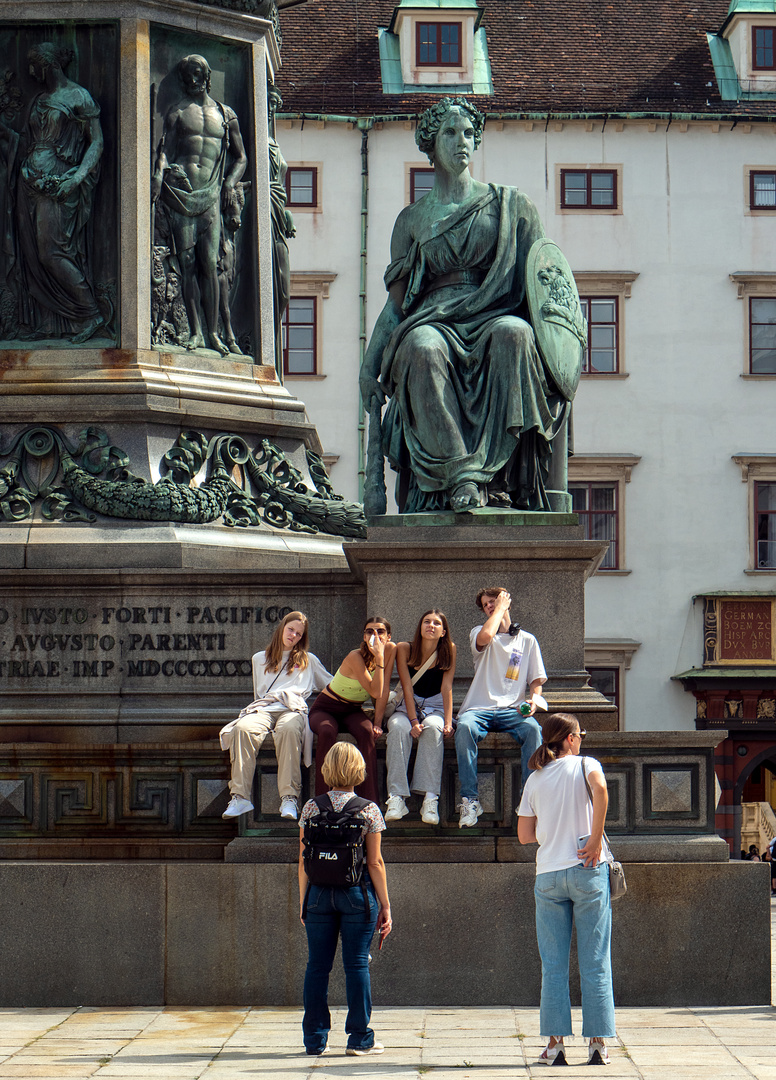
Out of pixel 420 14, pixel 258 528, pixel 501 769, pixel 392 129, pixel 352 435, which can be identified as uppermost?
pixel 420 14

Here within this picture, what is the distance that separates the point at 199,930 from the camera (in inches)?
438

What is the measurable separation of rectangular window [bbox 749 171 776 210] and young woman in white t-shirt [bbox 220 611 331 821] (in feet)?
99.0

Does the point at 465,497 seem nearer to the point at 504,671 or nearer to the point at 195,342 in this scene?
the point at 504,671

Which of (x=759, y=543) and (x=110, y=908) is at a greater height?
(x=759, y=543)

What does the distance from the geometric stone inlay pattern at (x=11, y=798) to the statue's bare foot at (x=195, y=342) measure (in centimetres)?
390

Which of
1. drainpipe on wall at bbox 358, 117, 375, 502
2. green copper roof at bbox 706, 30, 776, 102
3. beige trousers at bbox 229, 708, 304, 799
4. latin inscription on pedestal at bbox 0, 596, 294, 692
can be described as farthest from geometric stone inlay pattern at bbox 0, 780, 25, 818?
green copper roof at bbox 706, 30, 776, 102

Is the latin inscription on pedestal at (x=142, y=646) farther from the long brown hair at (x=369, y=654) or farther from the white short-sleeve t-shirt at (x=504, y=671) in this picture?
the white short-sleeve t-shirt at (x=504, y=671)

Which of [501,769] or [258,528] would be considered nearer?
[501,769]

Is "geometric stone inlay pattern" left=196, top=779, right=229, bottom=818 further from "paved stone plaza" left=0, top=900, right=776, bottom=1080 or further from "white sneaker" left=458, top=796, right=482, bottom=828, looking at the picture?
"white sneaker" left=458, top=796, right=482, bottom=828

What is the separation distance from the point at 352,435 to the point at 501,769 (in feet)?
91.1

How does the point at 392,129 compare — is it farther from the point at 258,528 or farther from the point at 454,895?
the point at 454,895

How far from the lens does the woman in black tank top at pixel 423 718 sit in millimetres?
10977

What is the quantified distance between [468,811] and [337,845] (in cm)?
179

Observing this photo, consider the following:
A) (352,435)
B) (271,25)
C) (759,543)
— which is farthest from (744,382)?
(271,25)
